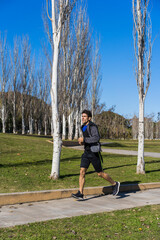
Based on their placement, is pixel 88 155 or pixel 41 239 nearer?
pixel 41 239

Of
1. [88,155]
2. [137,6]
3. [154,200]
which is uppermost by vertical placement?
[137,6]

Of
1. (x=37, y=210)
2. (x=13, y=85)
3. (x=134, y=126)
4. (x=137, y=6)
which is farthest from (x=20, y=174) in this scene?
(x=134, y=126)

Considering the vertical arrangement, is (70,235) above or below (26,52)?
below

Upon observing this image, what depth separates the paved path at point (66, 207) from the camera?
5.24 meters

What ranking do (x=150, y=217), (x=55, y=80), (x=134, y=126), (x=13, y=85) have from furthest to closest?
(x=134, y=126) → (x=13, y=85) → (x=55, y=80) → (x=150, y=217)

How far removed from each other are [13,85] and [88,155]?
3830 cm

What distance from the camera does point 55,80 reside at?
9.27 meters

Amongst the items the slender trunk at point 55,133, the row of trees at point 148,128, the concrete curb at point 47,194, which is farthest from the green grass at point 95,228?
the row of trees at point 148,128

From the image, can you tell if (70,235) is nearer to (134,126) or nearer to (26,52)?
(26,52)

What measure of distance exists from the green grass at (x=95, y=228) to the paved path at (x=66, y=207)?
1.20 feet

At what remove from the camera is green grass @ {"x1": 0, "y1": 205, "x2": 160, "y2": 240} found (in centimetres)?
427

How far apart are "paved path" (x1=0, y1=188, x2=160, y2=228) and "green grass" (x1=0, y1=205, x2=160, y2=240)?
0.36m

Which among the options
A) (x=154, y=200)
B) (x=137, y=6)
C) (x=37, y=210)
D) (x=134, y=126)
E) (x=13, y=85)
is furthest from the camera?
(x=134, y=126)

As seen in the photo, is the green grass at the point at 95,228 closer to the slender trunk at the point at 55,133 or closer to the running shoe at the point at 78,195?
the running shoe at the point at 78,195
